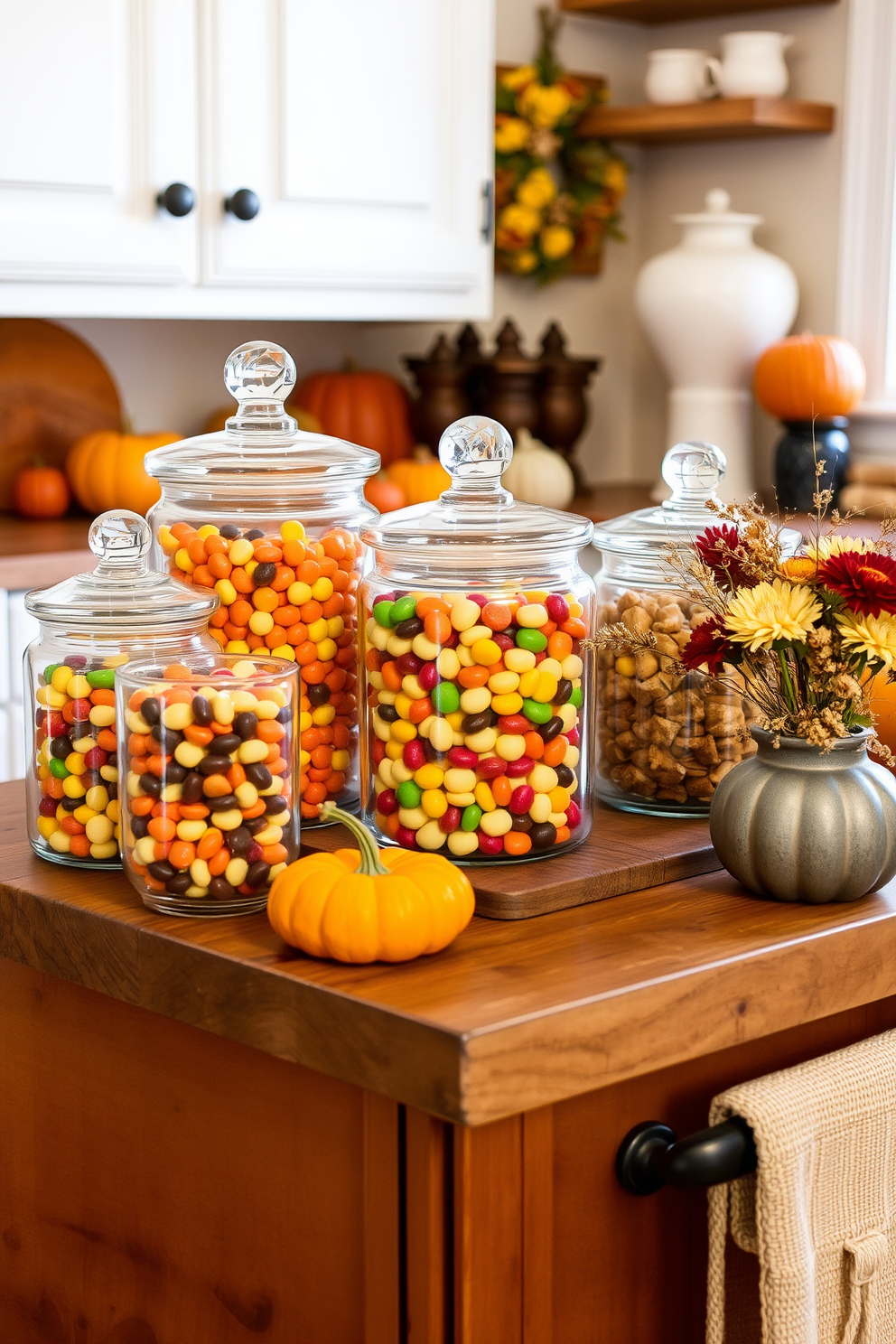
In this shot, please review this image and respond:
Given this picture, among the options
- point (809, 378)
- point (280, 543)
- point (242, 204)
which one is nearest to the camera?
point (280, 543)

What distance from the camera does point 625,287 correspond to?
136 inches

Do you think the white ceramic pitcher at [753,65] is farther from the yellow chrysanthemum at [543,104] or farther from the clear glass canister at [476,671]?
the clear glass canister at [476,671]

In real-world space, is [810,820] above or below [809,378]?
below

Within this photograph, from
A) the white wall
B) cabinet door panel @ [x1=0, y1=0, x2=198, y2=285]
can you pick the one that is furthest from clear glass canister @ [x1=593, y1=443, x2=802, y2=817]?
the white wall

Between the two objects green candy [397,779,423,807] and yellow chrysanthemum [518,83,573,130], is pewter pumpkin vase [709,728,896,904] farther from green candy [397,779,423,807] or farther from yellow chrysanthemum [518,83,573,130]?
yellow chrysanthemum [518,83,573,130]

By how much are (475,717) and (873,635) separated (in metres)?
0.23

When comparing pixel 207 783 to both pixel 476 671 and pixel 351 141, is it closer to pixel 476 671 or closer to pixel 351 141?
pixel 476 671

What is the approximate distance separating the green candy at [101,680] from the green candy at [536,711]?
251mm

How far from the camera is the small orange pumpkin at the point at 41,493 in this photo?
102 inches

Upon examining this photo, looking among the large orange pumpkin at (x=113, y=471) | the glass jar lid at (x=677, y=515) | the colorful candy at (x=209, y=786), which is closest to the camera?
the colorful candy at (x=209, y=786)

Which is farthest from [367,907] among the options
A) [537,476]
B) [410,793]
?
[537,476]

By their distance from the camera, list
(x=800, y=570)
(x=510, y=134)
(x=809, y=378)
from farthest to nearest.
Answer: (x=510, y=134) → (x=809, y=378) → (x=800, y=570)

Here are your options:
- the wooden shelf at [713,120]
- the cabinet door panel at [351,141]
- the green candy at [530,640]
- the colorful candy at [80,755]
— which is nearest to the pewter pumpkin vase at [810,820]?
the green candy at [530,640]

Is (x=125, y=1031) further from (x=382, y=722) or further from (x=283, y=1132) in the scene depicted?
(x=382, y=722)
